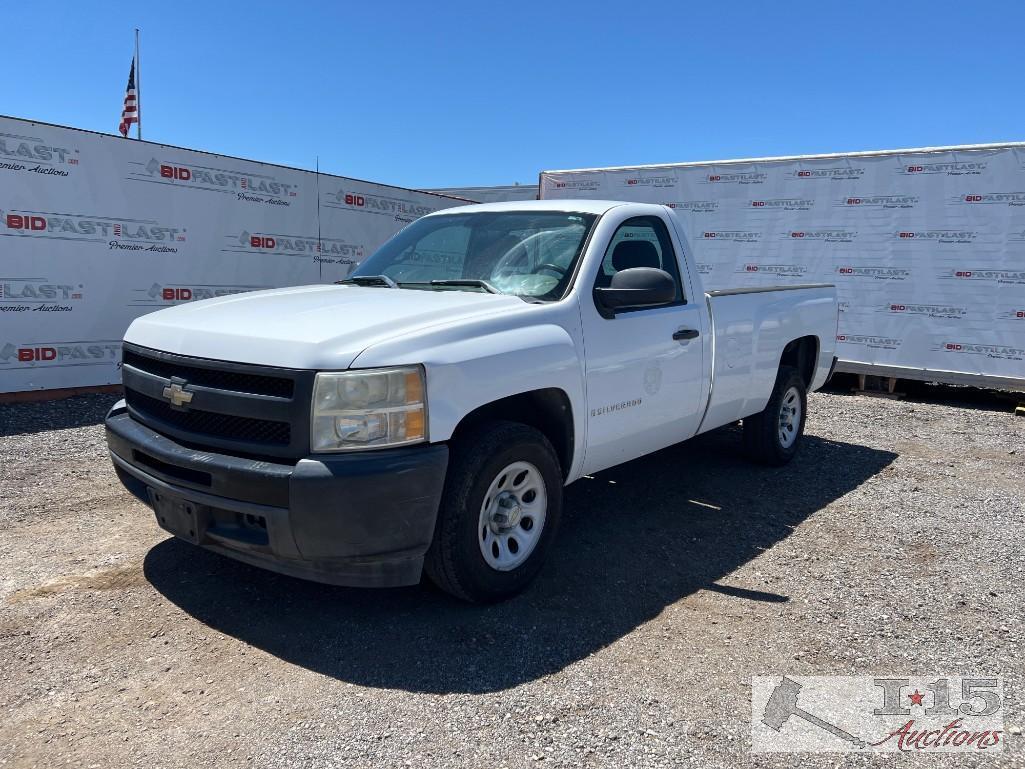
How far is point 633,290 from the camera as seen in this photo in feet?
13.3

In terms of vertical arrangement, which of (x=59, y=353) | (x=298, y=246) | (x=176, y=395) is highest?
(x=298, y=246)

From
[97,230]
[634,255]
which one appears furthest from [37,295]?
Result: [634,255]

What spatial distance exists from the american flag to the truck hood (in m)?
18.1

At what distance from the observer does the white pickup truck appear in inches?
122

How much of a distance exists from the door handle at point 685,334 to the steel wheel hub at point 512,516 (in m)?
1.42

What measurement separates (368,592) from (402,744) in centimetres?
126

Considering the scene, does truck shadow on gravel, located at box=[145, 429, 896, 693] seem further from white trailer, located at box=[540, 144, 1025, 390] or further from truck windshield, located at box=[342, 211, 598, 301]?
white trailer, located at box=[540, 144, 1025, 390]

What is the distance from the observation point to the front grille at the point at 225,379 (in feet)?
10.3

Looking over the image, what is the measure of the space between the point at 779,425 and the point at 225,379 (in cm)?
459

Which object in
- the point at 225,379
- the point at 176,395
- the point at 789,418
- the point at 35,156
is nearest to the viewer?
the point at 225,379

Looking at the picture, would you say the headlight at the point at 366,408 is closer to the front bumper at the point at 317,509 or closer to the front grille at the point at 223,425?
the front bumper at the point at 317,509

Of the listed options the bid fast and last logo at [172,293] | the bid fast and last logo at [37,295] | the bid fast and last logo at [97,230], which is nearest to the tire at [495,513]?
the bid fast and last logo at [172,293]

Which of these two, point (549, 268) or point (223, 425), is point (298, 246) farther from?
point (223, 425)

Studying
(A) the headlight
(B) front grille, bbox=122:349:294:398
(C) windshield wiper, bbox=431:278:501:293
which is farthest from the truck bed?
(B) front grille, bbox=122:349:294:398
